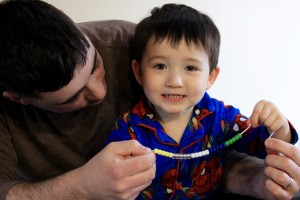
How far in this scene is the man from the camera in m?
0.71

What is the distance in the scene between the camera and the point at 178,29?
799 millimetres

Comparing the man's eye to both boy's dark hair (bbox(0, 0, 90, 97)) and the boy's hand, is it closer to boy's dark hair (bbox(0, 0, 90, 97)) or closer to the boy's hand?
boy's dark hair (bbox(0, 0, 90, 97))

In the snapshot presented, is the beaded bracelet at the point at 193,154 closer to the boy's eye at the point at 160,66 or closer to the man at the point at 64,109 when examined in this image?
the man at the point at 64,109

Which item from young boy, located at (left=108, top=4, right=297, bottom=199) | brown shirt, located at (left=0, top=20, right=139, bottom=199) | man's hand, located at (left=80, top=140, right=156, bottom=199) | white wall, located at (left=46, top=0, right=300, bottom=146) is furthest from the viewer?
white wall, located at (left=46, top=0, right=300, bottom=146)

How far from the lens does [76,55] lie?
0.75 metres

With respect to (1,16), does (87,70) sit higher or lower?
lower

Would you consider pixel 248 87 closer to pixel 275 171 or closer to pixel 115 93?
pixel 115 93

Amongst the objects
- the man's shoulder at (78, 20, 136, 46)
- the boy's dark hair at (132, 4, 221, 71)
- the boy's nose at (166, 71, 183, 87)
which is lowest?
the boy's nose at (166, 71, 183, 87)

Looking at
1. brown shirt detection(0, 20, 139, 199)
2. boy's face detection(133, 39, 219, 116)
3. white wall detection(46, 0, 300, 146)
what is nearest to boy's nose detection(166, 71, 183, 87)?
boy's face detection(133, 39, 219, 116)

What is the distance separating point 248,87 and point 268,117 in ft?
3.86

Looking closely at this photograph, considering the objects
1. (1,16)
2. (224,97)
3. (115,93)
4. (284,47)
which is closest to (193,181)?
(115,93)

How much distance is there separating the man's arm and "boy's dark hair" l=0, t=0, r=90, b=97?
22 centimetres

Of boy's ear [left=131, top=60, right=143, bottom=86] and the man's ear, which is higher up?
boy's ear [left=131, top=60, right=143, bottom=86]

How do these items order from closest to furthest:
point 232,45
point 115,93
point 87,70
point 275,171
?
point 275,171 < point 87,70 < point 115,93 < point 232,45
